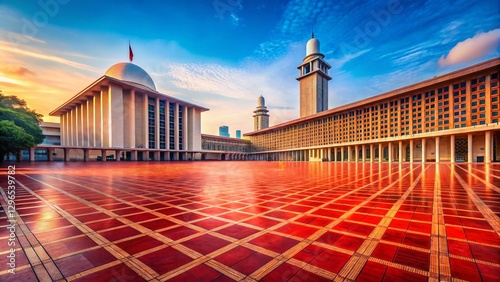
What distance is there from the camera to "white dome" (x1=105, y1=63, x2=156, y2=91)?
40719mm

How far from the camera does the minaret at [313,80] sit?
6131 centimetres

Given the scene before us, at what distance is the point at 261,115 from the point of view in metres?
85.3

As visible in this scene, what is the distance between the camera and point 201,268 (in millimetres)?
1720

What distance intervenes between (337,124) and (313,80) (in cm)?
2504

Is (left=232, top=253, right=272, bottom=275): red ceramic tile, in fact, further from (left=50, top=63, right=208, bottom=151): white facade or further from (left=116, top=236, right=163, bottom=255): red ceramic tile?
A: (left=50, top=63, right=208, bottom=151): white facade

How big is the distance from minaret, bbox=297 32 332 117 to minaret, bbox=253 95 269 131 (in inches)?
864

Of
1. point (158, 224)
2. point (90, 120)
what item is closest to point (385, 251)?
point (158, 224)

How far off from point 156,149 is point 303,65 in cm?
5183

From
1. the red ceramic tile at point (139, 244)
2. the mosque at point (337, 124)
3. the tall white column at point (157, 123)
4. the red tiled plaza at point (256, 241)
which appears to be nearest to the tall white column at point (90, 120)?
the mosque at point (337, 124)

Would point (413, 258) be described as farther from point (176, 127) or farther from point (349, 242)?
point (176, 127)

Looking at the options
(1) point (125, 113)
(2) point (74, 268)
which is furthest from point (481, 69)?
(1) point (125, 113)

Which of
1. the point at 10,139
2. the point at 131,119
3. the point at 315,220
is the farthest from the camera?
the point at 131,119

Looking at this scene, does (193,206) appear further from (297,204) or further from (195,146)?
(195,146)

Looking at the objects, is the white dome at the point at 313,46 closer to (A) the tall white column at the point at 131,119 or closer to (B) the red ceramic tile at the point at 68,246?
(A) the tall white column at the point at 131,119
